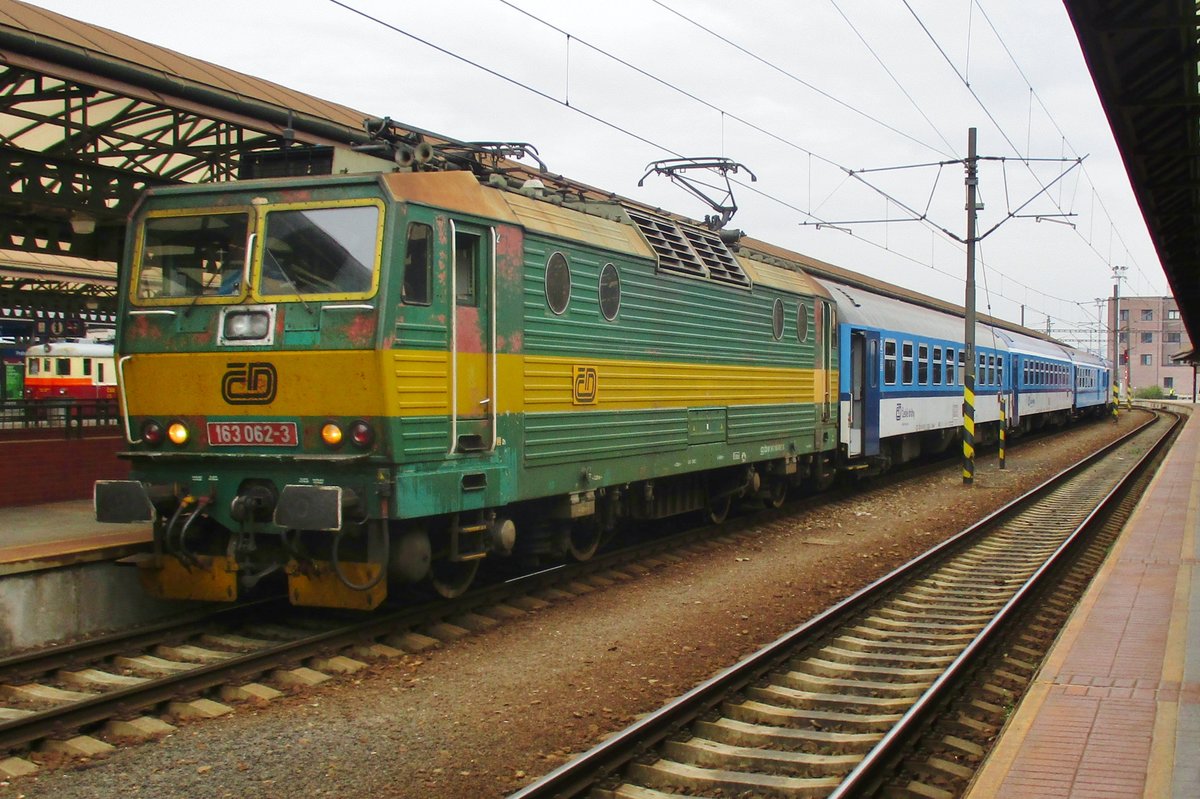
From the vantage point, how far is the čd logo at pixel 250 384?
8.19 meters

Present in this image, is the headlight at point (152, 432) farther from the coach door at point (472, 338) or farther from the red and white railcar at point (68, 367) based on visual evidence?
the red and white railcar at point (68, 367)

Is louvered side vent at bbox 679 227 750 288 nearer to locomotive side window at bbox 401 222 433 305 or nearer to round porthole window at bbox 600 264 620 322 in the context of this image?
round porthole window at bbox 600 264 620 322

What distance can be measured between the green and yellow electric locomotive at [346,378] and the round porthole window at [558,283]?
2 centimetres

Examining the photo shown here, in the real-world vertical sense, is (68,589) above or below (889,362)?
below

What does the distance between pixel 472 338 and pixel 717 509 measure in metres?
6.77

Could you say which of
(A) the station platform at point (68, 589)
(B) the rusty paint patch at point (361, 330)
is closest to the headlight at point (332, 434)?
(B) the rusty paint patch at point (361, 330)

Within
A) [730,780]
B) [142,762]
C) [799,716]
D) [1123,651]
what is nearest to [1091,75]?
[1123,651]

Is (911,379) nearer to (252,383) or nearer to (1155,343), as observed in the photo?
(252,383)

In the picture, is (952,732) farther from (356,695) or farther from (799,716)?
(356,695)

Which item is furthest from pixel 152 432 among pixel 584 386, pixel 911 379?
pixel 911 379

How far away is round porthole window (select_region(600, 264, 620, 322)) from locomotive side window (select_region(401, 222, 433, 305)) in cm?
261

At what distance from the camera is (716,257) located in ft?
44.1

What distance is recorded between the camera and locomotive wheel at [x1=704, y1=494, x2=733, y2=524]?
1448 cm

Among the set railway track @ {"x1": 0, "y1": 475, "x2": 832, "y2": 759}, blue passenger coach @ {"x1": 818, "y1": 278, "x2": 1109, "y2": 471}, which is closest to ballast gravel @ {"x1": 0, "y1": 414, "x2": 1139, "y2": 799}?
railway track @ {"x1": 0, "y1": 475, "x2": 832, "y2": 759}
